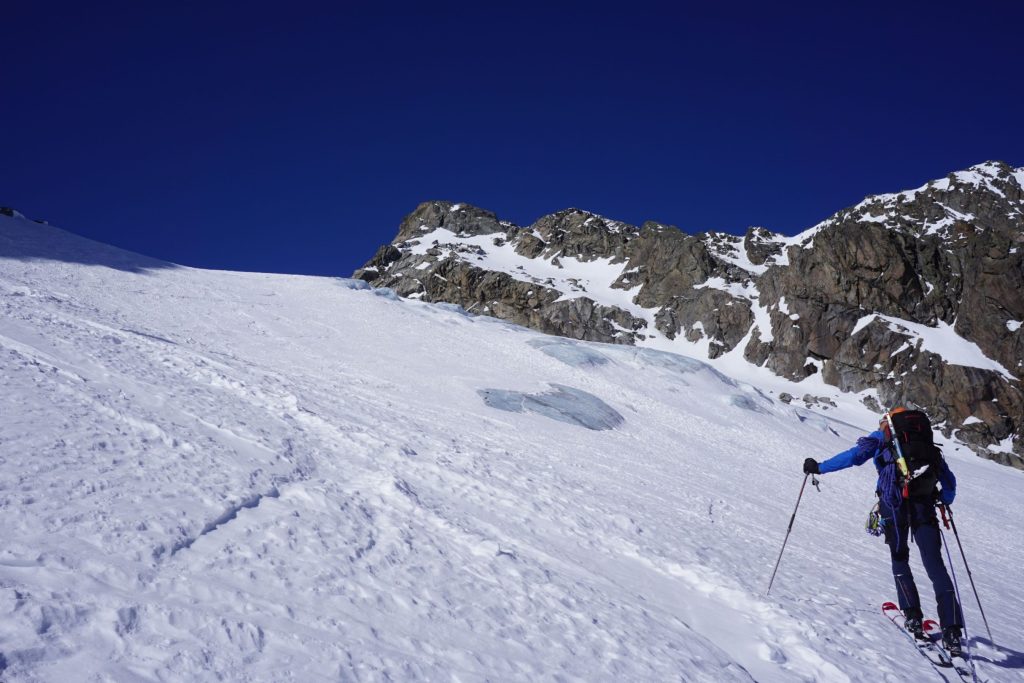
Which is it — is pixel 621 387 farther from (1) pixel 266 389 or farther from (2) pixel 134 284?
(2) pixel 134 284

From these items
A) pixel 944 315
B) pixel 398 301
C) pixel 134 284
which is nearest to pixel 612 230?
pixel 944 315

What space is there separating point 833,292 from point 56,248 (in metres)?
96.9

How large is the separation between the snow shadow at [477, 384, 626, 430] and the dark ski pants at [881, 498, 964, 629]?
9390 mm

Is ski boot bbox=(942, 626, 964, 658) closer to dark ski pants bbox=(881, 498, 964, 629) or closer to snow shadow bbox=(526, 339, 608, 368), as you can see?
dark ski pants bbox=(881, 498, 964, 629)

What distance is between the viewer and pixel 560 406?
16469 mm

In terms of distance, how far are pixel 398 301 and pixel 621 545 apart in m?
23.1

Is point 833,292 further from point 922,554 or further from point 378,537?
point 378,537

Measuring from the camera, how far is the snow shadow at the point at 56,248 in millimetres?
21422

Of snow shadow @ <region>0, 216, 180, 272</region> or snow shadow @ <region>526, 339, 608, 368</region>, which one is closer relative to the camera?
snow shadow @ <region>0, 216, 180, 272</region>

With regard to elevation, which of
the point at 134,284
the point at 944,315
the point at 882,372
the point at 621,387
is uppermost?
the point at 944,315

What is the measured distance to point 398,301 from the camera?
94.2 feet

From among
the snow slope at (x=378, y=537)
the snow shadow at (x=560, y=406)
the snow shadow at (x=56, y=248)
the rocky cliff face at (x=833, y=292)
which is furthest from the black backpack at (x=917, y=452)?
the rocky cliff face at (x=833, y=292)

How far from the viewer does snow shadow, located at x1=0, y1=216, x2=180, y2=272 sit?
21.4m

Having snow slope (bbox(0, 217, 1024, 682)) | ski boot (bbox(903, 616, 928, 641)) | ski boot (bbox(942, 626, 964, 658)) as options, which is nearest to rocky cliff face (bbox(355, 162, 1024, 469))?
snow slope (bbox(0, 217, 1024, 682))
